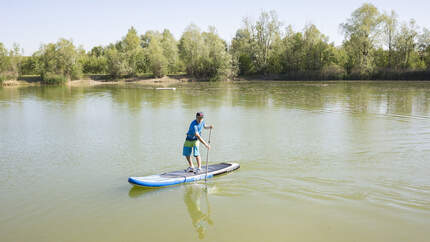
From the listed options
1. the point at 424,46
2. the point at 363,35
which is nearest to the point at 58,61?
the point at 363,35

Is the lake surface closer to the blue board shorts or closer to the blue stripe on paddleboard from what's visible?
the blue stripe on paddleboard

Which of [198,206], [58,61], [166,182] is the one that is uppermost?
[58,61]

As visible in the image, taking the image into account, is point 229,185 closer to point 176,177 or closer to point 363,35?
point 176,177

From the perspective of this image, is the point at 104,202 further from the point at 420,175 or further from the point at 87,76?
the point at 87,76

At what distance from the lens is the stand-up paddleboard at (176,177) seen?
32.9 ft

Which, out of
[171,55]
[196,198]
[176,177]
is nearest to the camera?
[196,198]

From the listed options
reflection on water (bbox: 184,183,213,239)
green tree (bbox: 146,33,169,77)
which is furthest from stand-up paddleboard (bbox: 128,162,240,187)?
green tree (bbox: 146,33,169,77)

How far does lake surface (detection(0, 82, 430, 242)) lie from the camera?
806cm

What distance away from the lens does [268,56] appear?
80562mm

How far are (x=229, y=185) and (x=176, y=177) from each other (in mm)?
1621

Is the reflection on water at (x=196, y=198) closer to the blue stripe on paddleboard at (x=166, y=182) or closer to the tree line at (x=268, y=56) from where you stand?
the blue stripe on paddleboard at (x=166, y=182)

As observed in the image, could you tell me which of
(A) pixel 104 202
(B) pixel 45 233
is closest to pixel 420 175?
(A) pixel 104 202

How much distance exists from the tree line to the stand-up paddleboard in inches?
2479

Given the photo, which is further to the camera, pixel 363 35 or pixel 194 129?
pixel 363 35
